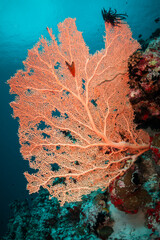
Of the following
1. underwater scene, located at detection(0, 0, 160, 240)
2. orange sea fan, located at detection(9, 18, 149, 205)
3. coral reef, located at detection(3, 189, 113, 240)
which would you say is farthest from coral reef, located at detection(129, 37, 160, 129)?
coral reef, located at detection(3, 189, 113, 240)

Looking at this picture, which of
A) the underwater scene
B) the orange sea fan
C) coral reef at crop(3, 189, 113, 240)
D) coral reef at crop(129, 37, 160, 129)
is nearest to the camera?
coral reef at crop(129, 37, 160, 129)

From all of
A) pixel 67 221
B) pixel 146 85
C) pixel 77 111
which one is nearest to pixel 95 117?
pixel 77 111

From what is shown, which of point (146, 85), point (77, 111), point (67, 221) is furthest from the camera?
point (67, 221)

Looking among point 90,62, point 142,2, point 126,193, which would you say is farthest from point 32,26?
point 126,193

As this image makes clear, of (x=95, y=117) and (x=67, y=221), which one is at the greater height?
(x=95, y=117)

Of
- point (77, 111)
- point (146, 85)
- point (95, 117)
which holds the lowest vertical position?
point (146, 85)

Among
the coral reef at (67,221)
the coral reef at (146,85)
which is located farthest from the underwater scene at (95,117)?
the coral reef at (67,221)

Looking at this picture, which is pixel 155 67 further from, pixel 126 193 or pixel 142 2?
pixel 142 2

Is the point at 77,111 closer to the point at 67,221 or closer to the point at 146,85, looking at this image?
the point at 146,85

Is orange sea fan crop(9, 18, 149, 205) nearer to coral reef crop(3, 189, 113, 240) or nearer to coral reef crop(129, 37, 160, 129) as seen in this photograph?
coral reef crop(129, 37, 160, 129)

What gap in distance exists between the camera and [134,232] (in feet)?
11.6

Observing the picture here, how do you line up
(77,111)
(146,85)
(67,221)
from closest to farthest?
(146,85) < (77,111) < (67,221)

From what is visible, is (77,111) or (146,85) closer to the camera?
(146,85)

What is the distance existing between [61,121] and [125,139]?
177cm
